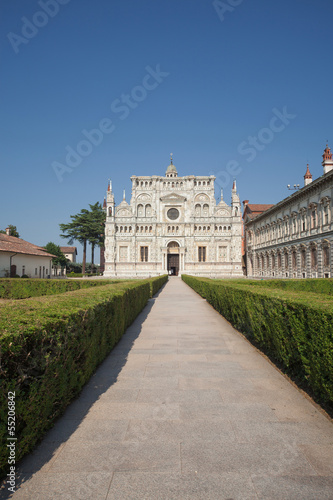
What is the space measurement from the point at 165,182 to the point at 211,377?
207 ft

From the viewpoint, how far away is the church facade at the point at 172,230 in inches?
2500

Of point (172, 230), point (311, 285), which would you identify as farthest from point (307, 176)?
point (311, 285)

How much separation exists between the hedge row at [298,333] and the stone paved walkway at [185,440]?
1.19 ft

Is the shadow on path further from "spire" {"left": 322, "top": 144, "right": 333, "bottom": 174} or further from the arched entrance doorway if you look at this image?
the arched entrance doorway

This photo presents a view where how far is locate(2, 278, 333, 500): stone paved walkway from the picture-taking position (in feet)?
10.0

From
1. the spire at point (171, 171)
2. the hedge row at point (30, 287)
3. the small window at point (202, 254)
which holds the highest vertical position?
the spire at point (171, 171)

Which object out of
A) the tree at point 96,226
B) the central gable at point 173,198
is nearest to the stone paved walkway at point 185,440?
the central gable at point 173,198

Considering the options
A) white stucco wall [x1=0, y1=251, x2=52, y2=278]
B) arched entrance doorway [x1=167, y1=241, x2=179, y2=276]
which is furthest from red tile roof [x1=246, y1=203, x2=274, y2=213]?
white stucco wall [x1=0, y1=251, x2=52, y2=278]

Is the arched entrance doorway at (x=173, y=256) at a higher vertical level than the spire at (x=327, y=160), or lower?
lower

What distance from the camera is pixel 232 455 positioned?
3574 mm

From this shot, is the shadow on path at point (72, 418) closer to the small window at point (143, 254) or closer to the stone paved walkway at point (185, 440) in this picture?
the stone paved walkway at point (185, 440)

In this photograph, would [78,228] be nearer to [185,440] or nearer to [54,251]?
[54,251]

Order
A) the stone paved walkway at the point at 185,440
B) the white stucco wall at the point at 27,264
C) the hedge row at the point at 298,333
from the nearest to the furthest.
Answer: the stone paved walkway at the point at 185,440 → the hedge row at the point at 298,333 → the white stucco wall at the point at 27,264

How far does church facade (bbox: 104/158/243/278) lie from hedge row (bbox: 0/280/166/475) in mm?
56913
